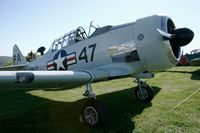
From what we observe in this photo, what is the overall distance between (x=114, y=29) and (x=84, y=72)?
5.97 feet

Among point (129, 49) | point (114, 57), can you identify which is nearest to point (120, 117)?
point (114, 57)

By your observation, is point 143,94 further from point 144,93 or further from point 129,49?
point 129,49

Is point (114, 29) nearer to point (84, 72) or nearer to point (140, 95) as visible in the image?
point (84, 72)

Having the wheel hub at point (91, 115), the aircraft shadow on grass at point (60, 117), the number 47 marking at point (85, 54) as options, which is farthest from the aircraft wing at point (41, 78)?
the number 47 marking at point (85, 54)

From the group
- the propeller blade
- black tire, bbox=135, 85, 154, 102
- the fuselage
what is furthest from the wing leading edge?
black tire, bbox=135, 85, 154, 102

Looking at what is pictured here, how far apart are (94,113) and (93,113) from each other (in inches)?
1.4

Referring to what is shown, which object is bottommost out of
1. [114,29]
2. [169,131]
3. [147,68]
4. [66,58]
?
[169,131]

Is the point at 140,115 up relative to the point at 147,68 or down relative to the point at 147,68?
down

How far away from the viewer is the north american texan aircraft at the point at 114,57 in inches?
205

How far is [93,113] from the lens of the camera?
5703 mm

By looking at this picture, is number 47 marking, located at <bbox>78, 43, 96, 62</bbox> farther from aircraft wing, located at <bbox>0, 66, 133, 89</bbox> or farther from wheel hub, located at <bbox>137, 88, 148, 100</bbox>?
wheel hub, located at <bbox>137, 88, 148, 100</bbox>

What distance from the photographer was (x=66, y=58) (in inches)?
323

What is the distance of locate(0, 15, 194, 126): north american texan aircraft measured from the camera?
521cm

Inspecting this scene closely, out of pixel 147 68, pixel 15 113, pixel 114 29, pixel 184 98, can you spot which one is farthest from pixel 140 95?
pixel 15 113
